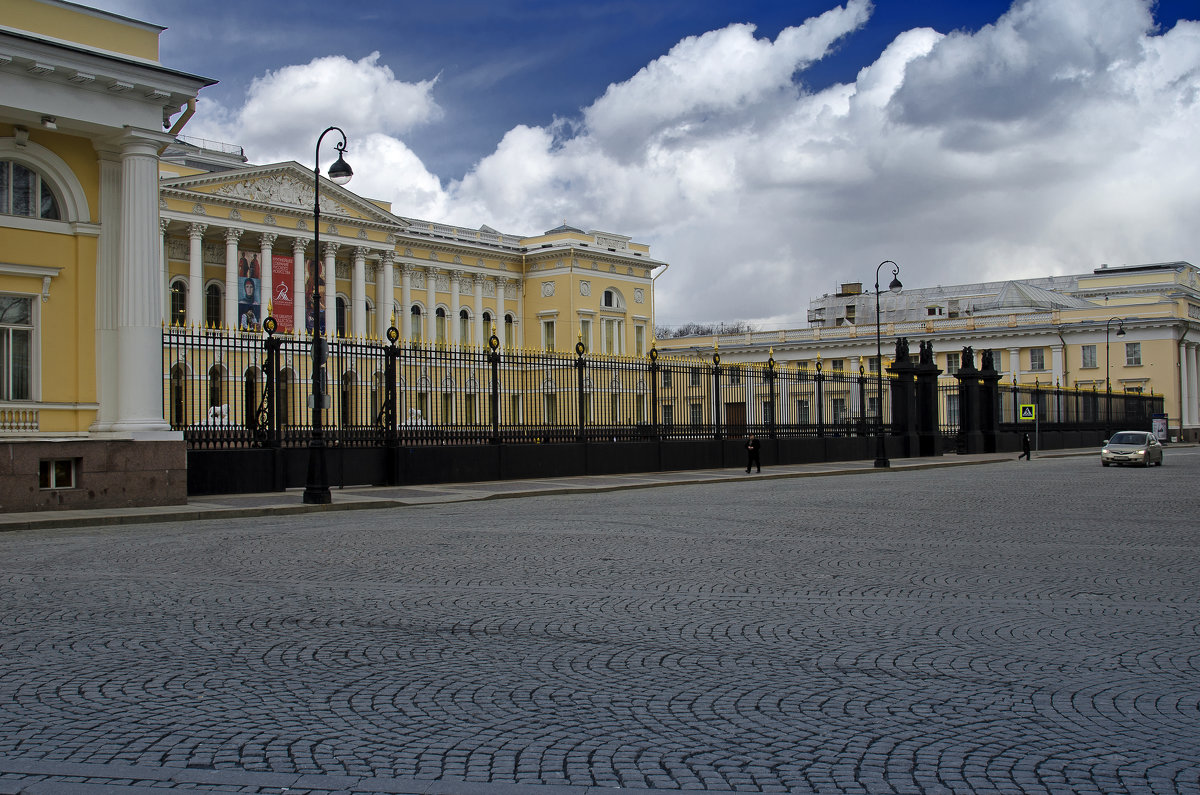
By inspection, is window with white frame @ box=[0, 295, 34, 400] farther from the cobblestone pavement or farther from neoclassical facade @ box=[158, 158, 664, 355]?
neoclassical facade @ box=[158, 158, 664, 355]

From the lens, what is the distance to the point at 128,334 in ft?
64.2

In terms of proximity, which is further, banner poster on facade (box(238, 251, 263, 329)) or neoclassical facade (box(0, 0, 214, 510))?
banner poster on facade (box(238, 251, 263, 329))

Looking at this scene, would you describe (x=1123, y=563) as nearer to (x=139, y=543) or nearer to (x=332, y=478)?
(x=139, y=543)

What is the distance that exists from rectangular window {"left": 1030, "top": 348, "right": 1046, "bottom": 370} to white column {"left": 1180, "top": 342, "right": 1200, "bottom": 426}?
41.9ft

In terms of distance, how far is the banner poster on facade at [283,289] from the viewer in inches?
2849

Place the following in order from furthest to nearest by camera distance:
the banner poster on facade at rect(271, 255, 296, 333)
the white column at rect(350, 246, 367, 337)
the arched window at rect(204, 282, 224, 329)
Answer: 1. the white column at rect(350, 246, 367, 337)
2. the banner poster on facade at rect(271, 255, 296, 333)
3. the arched window at rect(204, 282, 224, 329)

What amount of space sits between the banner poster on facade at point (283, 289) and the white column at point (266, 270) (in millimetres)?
218

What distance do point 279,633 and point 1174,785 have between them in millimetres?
5449

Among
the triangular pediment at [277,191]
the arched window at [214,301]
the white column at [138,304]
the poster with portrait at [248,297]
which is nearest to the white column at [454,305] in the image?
the triangular pediment at [277,191]

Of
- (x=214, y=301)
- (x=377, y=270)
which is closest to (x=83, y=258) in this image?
(x=214, y=301)

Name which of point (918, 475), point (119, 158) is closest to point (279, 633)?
point (119, 158)

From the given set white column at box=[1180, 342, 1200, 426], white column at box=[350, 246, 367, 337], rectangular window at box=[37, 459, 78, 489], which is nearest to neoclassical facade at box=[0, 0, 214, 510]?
rectangular window at box=[37, 459, 78, 489]

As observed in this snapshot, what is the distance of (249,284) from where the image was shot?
233 feet

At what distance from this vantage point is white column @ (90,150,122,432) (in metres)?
19.8
